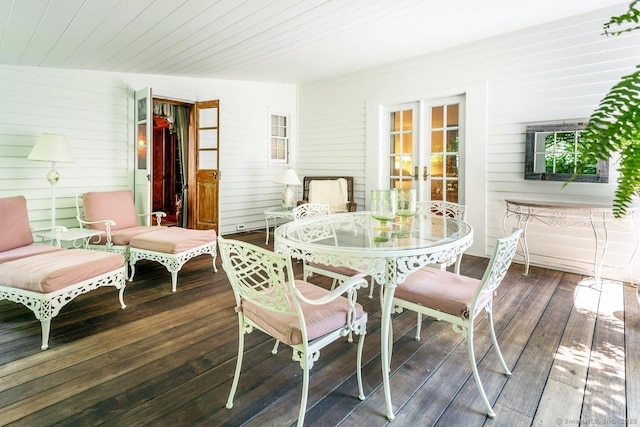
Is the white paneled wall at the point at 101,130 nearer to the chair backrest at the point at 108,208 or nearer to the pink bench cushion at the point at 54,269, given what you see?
the chair backrest at the point at 108,208

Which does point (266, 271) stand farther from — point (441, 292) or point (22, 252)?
point (22, 252)

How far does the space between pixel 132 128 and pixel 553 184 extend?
17.2 feet

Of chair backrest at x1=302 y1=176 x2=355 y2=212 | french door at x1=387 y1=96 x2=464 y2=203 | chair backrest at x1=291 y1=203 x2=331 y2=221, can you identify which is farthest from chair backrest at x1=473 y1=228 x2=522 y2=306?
chair backrest at x1=302 y1=176 x2=355 y2=212

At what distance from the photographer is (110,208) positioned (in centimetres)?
402

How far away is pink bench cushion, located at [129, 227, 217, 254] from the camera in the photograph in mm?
3320

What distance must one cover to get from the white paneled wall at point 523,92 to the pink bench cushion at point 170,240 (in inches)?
129

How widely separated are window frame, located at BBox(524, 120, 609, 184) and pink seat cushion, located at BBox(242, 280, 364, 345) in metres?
3.22

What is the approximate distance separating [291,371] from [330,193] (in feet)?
12.8

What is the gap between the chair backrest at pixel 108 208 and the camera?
3.90 meters

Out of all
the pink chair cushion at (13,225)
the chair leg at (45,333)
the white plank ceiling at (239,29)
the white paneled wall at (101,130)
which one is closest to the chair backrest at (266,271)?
the chair leg at (45,333)

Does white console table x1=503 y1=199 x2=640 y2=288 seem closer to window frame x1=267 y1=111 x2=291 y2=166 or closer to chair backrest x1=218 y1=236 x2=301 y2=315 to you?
chair backrest x1=218 y1=236 x2=301 y2=315

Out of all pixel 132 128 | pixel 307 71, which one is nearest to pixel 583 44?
pixel 307 71

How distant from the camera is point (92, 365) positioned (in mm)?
1991

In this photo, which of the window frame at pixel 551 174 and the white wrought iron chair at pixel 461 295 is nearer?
the white wrought iron chair at pixel 461 295
